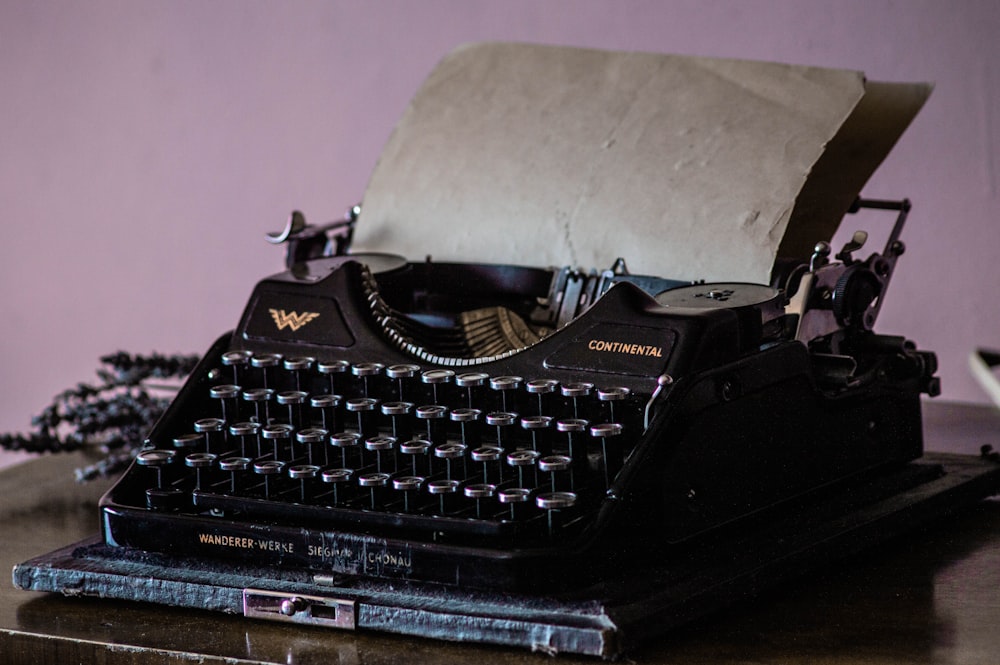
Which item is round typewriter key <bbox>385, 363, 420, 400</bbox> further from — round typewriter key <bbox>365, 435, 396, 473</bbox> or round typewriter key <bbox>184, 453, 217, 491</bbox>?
round typewriter key <bbox>184, 453, 217, 491</bbox>

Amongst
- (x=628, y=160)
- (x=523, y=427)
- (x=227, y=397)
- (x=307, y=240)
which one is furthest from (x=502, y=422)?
(x=307, y=240)

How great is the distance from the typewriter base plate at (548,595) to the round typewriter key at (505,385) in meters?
0.22

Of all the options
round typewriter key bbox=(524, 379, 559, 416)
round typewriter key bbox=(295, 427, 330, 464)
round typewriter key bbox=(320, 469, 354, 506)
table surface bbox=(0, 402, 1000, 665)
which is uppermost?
round typewriter key bbox=(524, 379, 559, 416)

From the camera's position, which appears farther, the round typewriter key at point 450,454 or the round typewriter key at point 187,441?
the round typewriter key at point 187,441

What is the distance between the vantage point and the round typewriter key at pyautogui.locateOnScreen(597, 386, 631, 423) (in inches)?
51.9

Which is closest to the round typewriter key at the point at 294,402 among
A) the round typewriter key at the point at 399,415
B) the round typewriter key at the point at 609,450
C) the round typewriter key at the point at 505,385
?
the round typewriter key at the point at 399,415

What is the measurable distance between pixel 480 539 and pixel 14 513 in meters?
0.77

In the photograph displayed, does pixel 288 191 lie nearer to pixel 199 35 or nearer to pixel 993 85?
pixel 199 35

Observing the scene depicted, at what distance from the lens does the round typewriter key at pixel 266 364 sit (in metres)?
1.53

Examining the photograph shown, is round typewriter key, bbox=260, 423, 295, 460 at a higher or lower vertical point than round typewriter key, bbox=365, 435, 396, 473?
higher

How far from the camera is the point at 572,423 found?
1.30m

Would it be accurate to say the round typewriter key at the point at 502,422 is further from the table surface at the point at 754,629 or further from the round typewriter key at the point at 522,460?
the table surface at the point at 754,629

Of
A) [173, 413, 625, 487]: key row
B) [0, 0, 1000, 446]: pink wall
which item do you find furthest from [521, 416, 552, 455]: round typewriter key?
[0, 0, 1000, 446]: pink wall

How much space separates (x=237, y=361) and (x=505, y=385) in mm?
340
